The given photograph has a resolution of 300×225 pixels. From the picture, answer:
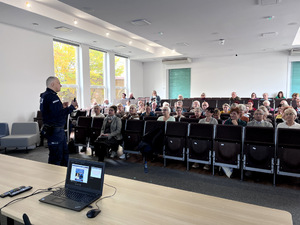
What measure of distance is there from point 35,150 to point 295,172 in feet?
19.6

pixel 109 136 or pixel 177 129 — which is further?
pixel 109 136

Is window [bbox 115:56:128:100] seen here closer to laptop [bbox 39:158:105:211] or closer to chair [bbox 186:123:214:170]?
chair [bbox 186:123:214:170]

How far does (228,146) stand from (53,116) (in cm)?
293

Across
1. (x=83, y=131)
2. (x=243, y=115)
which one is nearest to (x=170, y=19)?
(x=243, y=115)

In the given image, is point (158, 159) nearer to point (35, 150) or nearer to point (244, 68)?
point (35, 150)

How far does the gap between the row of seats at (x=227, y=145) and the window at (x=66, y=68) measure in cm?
514

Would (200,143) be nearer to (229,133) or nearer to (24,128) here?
(229,133)

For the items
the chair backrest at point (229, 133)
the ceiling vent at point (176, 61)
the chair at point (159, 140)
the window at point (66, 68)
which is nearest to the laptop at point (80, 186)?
the chair at point (159, 140)

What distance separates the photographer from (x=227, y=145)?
13.1ft

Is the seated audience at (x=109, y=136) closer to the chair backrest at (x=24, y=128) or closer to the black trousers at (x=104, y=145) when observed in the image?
the black trousers at (x=104, y=145)

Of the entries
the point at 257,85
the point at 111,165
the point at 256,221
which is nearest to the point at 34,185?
the point at 256,221

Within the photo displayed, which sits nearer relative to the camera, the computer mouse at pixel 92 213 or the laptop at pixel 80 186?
the computer mouse at pixel 92 213

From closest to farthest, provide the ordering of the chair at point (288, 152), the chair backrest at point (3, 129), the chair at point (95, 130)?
the chair at point (288, 152) < the chair at point (95, 130) < the chair backrest at point (3, 129)

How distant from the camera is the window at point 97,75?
10.5 meters
